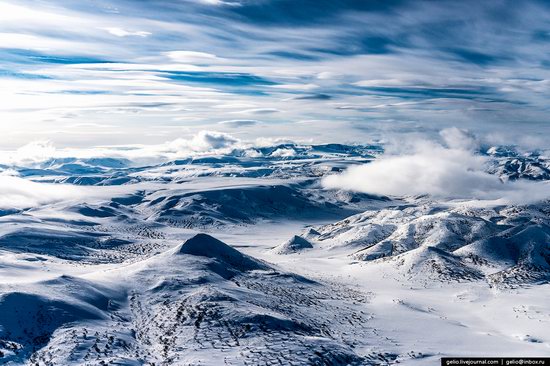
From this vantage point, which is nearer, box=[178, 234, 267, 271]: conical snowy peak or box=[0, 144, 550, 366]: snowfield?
box=[0, 144, 550, 366]: snowfield

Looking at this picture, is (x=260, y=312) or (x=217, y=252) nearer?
(x=260, y=312)

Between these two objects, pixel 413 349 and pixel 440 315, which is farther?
pixel 440 315

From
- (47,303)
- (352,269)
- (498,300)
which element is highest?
(47,303)

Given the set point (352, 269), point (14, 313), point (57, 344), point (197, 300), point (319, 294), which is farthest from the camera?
point (352, 269)

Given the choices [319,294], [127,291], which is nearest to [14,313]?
[127,291]

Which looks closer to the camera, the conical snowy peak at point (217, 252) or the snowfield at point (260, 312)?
the snowfield at point (260, 312)

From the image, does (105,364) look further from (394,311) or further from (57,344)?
(394,311)

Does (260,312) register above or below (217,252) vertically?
above

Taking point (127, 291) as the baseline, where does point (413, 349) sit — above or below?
above

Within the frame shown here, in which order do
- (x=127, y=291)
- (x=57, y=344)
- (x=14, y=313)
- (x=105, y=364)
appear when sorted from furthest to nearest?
(x=127, y=291)
(x=14, y=313)
(x=57, y=344)
(x=105, y=364)

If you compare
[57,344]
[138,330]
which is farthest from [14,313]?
[138,330]
